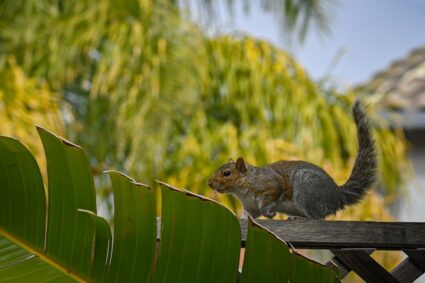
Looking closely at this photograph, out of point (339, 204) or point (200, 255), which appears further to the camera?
point (339, 204)

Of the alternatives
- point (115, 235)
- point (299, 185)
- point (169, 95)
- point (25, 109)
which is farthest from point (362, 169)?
point (169, 95)

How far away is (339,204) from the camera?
1.75m

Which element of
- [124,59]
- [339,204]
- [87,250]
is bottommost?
[87,250]

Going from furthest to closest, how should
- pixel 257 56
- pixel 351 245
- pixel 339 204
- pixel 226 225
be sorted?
pixel 257 56
pixel 339 204
pixel 351 245
pixel 226 225

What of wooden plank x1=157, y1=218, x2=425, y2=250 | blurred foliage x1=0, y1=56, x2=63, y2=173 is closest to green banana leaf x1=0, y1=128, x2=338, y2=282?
wooden plank x1=157, y1=218, x2=425, y2=250

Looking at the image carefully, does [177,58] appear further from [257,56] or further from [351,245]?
[351,245]

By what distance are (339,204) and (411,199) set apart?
13.6 feet

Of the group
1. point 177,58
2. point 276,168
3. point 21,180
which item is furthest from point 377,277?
point 177,58

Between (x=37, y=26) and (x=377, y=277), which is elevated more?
(x=37, y=26)

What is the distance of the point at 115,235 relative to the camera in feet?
3.94

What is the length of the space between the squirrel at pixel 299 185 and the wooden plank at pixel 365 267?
0.74 ft

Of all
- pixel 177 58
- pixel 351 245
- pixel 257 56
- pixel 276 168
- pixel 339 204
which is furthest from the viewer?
pixel 257 56

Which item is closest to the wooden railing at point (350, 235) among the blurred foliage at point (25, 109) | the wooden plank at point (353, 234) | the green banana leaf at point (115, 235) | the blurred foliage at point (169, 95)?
the wooden plank at point (353, 234)

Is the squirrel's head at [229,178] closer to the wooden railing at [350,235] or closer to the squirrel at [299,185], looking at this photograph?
the squirrel at [299,185]
